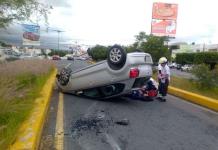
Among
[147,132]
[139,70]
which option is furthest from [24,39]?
[147,132]

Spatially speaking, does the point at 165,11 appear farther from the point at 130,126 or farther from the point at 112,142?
the point at 112,142

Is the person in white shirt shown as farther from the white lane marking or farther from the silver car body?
the white lane marking

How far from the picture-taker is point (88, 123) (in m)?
7.88

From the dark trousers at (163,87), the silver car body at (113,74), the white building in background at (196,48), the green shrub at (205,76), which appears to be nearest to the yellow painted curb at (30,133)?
the silver car body at (113,74)

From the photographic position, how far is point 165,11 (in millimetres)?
52500

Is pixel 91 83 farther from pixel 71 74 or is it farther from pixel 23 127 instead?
Answer: pixel 23 127

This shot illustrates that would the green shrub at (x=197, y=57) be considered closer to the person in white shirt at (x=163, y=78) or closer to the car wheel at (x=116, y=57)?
the person in white shirt at (x=163, y=78)

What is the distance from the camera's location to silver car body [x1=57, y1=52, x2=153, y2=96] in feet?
33.8

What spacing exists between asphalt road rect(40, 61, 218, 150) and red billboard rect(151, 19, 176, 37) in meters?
39.8

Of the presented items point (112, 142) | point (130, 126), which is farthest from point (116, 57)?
point (112, 142)

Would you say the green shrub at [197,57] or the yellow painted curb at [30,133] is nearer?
the yellow painted curb at [30,133]

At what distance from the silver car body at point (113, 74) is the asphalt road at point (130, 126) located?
0.67m

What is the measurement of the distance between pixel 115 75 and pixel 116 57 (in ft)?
1.81

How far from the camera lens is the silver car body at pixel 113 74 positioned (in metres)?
10.3
